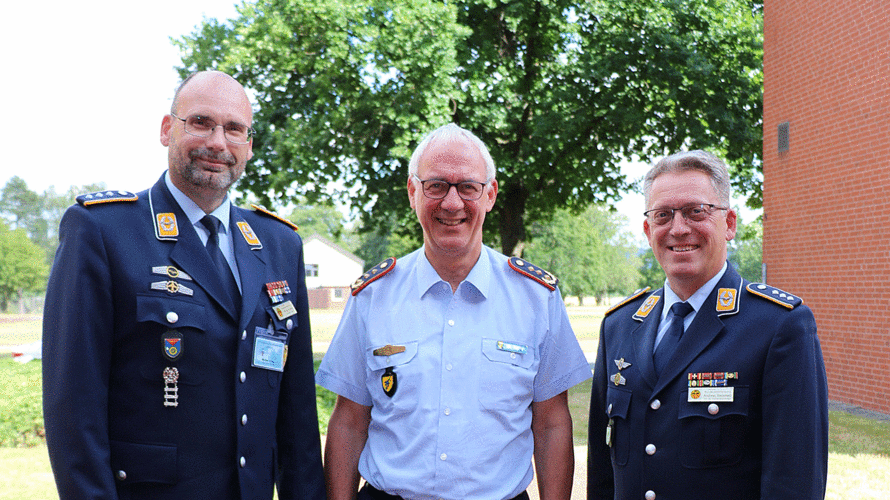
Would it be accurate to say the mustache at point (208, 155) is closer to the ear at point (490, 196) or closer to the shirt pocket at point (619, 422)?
the ear at point (490, 196)

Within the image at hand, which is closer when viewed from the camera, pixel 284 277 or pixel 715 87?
pixel 284 277

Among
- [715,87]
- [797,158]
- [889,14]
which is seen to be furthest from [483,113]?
[889,14]

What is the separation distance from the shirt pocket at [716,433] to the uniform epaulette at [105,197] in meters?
2.05

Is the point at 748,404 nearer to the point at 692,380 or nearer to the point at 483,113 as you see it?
the point at 692,380

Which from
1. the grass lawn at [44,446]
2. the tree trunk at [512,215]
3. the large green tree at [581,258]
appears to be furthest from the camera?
the large green tree at [581,258]

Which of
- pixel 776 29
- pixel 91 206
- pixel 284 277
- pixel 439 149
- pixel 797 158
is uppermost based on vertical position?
→ pixel 776 29

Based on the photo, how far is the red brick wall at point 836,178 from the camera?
1014 centimetres

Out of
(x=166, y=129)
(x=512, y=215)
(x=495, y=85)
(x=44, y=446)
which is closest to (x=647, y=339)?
(x=166, y=129)

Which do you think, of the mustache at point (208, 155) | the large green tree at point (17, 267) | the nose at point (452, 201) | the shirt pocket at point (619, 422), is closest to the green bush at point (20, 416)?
the mustache at point (208, 155)

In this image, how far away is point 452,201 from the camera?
262 cm

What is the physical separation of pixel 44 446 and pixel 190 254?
7.52 meters

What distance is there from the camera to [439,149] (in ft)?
8.73

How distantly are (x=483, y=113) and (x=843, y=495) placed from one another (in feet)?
32.5

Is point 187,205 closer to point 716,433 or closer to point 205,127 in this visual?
point 205,127
